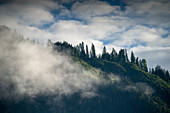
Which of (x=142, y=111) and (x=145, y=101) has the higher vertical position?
(x=145, y=101)

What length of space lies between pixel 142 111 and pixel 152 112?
44.5ft

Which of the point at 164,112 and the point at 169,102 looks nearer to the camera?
the point at 164,112

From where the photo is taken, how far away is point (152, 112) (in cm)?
18688

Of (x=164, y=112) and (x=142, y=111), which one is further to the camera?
(x=142, y=111)

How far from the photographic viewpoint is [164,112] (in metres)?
181

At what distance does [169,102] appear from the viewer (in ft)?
646

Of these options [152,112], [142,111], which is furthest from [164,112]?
[142,111]

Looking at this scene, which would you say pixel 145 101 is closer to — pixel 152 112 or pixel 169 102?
pixel 152 112

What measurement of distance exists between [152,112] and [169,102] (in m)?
32.0

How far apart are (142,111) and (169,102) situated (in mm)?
40206

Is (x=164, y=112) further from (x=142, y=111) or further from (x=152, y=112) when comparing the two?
(x=142, y=111)

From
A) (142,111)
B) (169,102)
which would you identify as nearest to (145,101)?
(142,111)

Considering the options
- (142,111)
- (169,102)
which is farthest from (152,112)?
(169,102)
